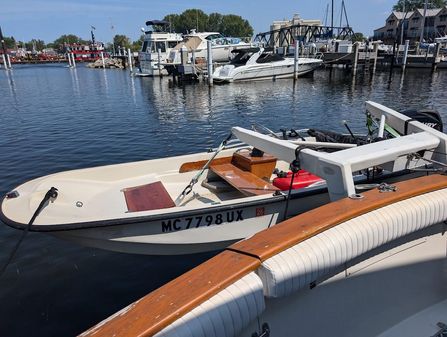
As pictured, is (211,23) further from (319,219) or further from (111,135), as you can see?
(319,219)

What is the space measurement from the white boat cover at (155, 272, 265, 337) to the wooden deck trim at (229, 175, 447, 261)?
271 millimetres

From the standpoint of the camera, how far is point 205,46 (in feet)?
135

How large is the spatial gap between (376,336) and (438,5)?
141 m

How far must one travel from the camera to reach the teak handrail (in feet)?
6.79

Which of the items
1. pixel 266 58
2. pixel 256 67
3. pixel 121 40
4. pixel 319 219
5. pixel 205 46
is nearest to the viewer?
pixel 319 219

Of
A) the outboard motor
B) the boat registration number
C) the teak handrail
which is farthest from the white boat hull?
the teak handrail

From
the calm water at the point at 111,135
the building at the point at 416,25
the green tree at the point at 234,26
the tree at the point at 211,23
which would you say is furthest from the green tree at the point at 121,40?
the calm water at the point at 111,135

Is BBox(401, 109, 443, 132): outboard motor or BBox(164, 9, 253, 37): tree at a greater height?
BBox(164, 9, 253, 37): tree

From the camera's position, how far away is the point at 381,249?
3502 mm

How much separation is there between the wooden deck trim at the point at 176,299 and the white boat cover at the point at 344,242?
0.71 feet

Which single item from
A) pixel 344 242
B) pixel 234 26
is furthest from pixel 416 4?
pixel 344 242

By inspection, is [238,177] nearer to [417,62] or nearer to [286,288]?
[286,288]

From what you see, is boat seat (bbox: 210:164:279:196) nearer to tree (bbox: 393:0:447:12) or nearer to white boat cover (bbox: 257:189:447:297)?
white boat cover (bbox: 257:189:447:297)

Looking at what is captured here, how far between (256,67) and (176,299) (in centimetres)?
3169
